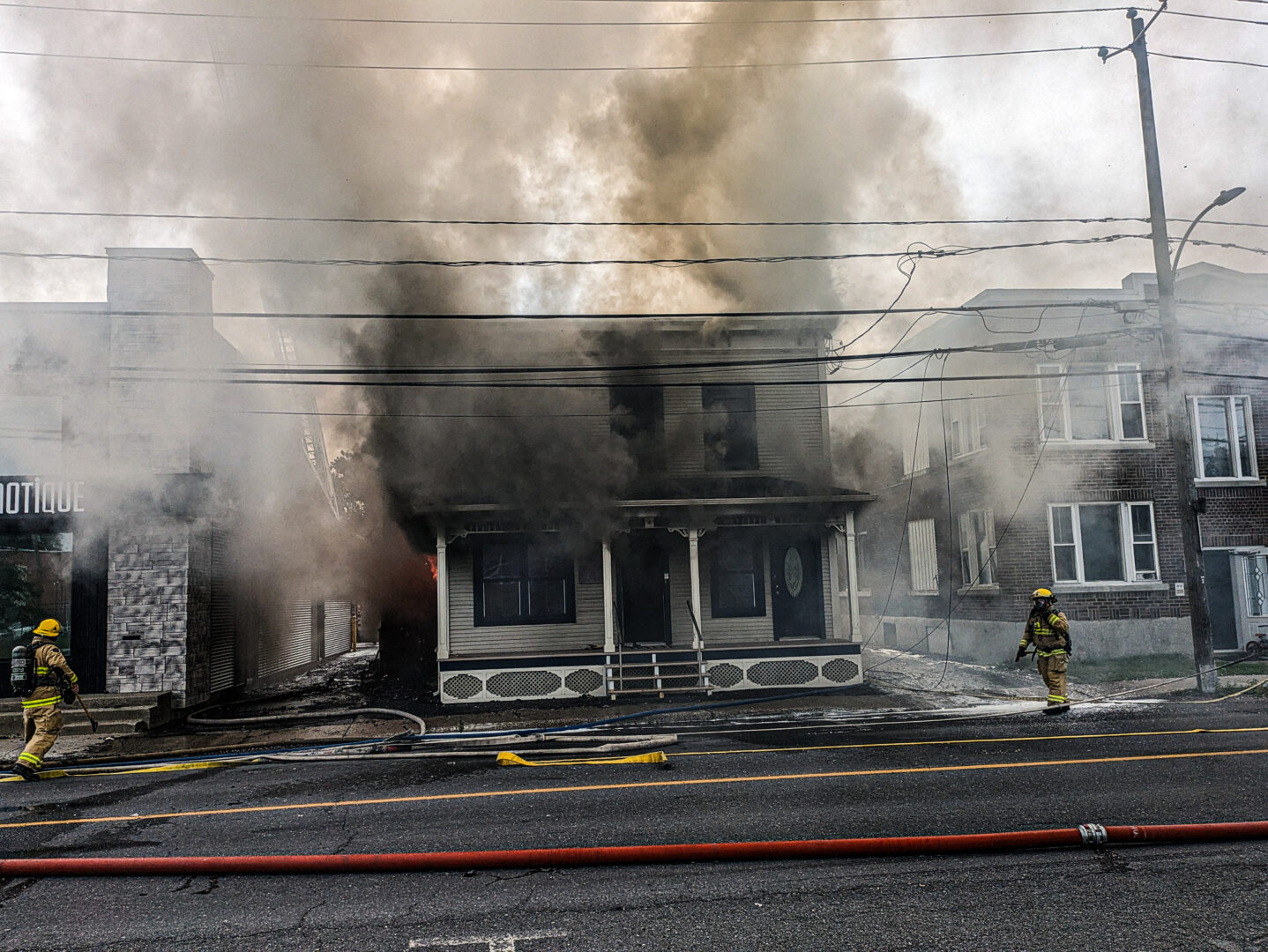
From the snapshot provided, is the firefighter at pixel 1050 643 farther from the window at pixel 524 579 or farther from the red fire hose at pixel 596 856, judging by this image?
the window at pixel 524 579

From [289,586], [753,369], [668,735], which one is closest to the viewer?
[668,735]

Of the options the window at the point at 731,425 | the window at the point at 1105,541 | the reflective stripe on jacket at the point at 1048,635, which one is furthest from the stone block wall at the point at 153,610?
the window at the point at 1105,541

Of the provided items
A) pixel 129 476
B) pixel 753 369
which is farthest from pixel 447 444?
pixel 753 369

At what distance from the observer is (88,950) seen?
411 centimetres

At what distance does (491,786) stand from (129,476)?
29.3ft

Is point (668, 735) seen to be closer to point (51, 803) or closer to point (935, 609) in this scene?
point (51, 803)

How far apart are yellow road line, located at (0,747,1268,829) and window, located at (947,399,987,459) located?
34.5 feet

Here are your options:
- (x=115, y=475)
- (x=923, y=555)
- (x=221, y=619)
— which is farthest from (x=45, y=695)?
(x=923, y=555)

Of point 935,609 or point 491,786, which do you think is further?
point 935,609

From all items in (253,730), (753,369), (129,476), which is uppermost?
(753,369)

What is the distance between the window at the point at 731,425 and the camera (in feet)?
55.2

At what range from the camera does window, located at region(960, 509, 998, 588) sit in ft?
57.8

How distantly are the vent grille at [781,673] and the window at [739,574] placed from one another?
1818mm

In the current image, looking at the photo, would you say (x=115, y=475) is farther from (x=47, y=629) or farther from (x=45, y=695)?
(x=45, y=695)
